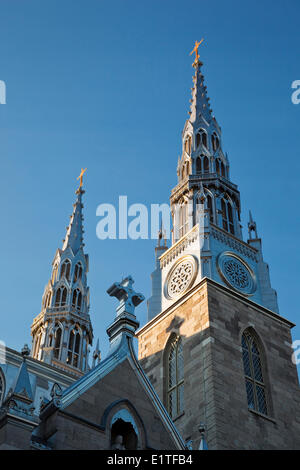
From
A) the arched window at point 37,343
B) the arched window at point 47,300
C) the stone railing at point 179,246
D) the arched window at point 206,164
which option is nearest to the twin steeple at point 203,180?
the arched window at point 206,164

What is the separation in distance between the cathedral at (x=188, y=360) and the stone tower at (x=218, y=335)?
5 cm

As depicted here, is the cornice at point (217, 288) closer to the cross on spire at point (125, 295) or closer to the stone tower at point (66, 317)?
the cross on spire at point (125, 295)

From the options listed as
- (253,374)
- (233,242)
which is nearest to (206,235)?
(233,242)

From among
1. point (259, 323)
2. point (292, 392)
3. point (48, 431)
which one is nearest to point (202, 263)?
point (259, 323)

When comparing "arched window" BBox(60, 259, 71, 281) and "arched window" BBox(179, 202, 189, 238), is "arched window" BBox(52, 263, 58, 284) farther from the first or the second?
"arched window" BBox(179, 202, 189, 238)

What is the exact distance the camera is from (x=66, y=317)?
42.1 m

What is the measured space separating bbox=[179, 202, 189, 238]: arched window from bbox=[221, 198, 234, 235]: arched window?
1.87 meters

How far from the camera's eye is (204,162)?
124 ft

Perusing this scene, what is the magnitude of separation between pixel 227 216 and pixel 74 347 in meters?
13.2

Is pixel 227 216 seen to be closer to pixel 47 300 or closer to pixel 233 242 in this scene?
pixel 233 242

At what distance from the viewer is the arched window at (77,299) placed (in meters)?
43.7
